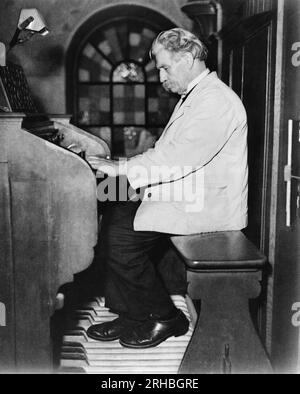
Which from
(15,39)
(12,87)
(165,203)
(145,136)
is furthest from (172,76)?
(145,136)

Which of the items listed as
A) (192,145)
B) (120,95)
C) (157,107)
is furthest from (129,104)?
(192,145)

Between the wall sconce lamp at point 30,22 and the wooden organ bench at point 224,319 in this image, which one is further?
the wall sconce lamp at point 30,22

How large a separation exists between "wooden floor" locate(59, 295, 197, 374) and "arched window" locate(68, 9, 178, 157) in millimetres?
3527

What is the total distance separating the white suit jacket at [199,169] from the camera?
2.32 m

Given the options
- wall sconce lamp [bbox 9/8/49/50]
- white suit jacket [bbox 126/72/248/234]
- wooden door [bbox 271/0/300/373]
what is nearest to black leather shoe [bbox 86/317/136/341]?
white suit jacket [bbox 126/72/248/234]

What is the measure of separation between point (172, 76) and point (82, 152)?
986mm

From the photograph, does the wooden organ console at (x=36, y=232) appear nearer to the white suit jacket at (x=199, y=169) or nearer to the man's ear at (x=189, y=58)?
the white suit jacket at (x=199, y=169)

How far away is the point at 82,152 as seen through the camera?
330 centimetres

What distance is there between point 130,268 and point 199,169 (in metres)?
0.64

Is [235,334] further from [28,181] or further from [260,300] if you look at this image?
[28,181]

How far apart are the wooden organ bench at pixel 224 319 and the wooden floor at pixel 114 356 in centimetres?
33

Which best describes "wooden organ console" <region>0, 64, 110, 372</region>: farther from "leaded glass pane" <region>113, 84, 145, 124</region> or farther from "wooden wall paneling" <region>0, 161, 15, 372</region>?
"leaded glass pane" <region>113, 84, 145, 124</region>

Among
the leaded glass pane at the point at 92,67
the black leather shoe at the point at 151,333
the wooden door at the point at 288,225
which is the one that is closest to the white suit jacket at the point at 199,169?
the wooden door at the point at 288,225

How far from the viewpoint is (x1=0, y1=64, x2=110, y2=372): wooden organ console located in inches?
83.5
